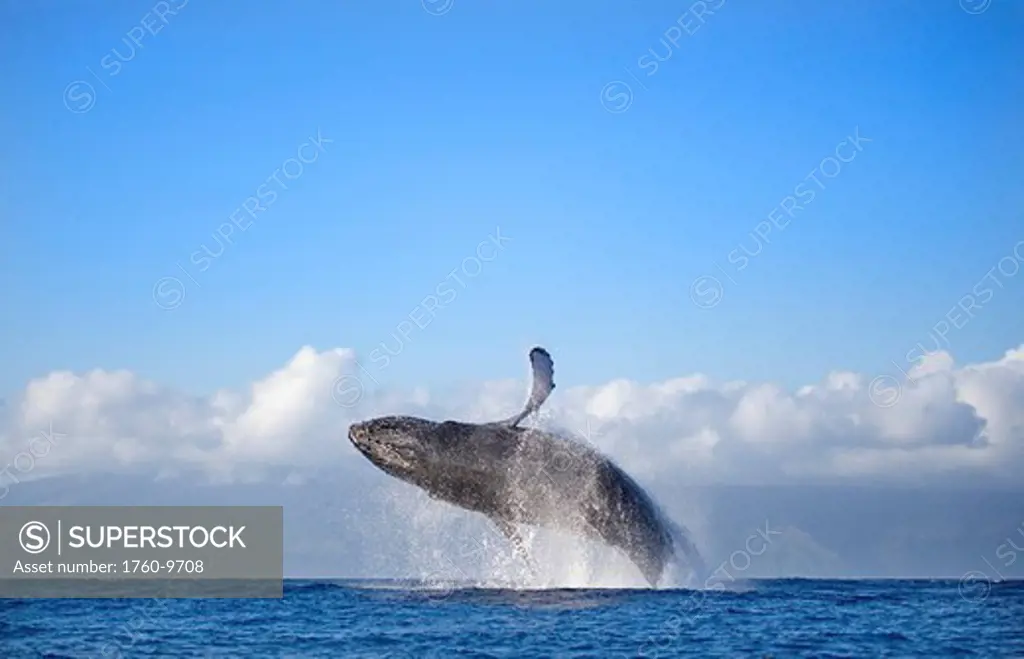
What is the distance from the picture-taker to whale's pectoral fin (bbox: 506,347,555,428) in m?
31.2

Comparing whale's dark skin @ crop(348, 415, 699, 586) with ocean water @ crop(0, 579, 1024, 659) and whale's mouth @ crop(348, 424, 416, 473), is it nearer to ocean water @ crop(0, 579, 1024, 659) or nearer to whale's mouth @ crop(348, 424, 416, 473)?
whale's mouth @ crop(348, 424, 416, 473)

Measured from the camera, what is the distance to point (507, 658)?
72.5 feet

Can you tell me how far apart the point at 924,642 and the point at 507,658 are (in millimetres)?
11234

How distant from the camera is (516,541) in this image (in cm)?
3303

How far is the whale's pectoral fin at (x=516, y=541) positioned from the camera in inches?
1275

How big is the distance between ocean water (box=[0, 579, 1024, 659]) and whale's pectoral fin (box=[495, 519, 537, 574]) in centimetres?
100

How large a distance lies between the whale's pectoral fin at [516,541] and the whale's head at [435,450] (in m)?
2.13

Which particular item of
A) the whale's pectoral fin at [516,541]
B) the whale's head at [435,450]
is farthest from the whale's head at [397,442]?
the whale's pectoral fin at [516,541]

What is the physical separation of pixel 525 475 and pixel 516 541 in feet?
9.48

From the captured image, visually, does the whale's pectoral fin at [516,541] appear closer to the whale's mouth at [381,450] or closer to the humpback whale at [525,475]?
the humpback whale at [525,475]

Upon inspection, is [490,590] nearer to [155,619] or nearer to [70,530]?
[155,619]

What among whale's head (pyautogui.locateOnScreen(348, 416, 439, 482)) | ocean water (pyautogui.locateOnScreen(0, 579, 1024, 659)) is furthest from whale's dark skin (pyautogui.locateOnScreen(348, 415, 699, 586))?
ocean water (pyautogui.locateOnScreen(0, 579, 1024, 659))

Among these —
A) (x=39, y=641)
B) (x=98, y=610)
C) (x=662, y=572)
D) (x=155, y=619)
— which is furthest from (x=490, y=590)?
(x=98, y=610)

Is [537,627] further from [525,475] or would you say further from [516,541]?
[516,541]
